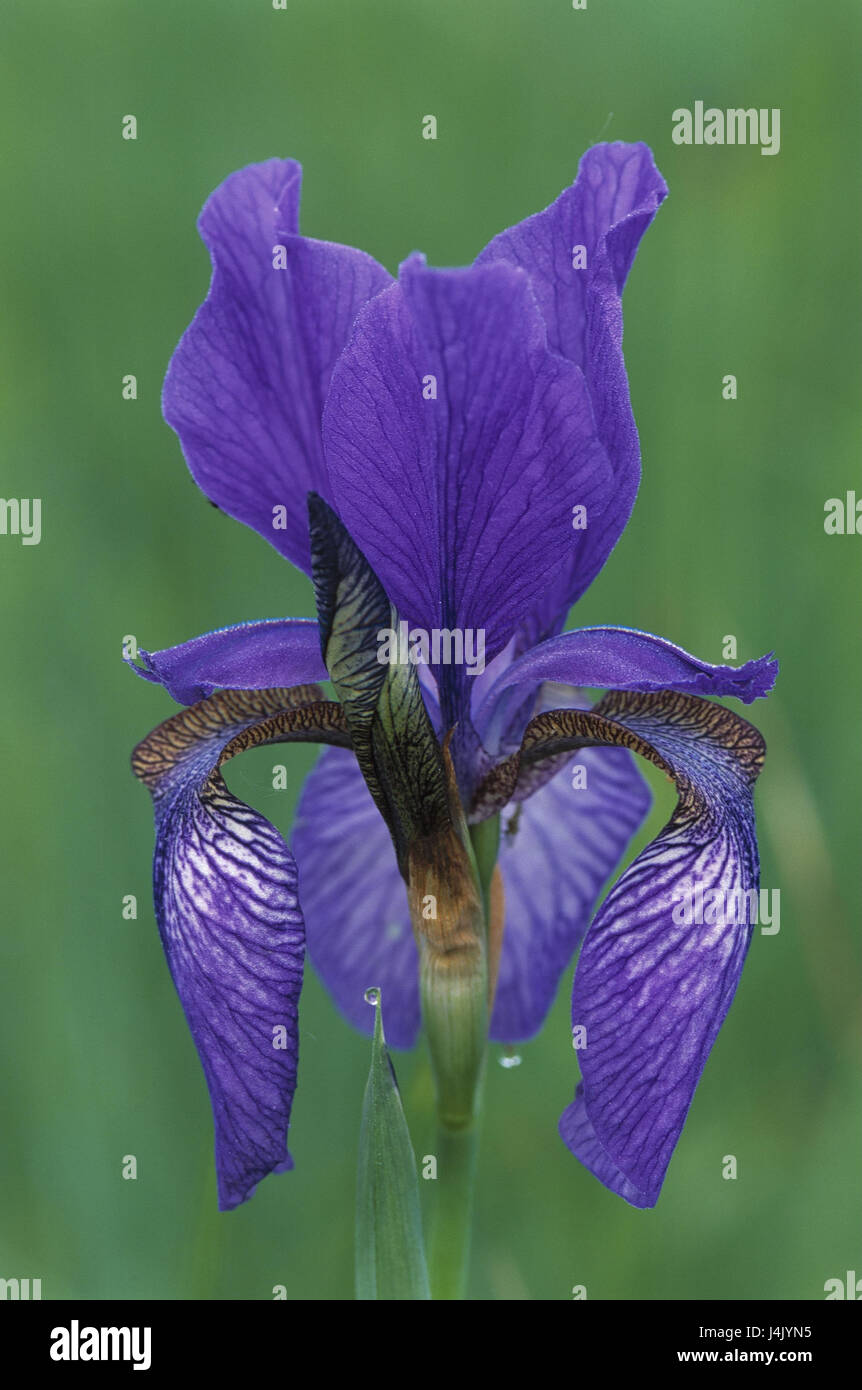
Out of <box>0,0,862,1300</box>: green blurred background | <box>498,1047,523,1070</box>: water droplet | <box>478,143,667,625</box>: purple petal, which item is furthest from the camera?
<box>0,0,862,1300</box>: green blurred background

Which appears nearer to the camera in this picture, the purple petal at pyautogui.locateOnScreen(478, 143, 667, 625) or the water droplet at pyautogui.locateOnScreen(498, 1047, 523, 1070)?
the purple petal at pyautogui.locateOnScreen(478, 143, 667, 625)

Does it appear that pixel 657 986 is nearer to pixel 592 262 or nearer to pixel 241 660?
pixel 241 660

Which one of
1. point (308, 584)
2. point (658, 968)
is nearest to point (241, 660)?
point (658, 968)

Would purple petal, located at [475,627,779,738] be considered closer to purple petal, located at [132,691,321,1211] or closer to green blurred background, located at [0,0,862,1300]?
purple petal, located at [132,691,321,1211]

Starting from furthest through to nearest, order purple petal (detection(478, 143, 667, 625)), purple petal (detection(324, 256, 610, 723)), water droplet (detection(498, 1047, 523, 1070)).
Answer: water droplet (detection(498, 1047, 523, 1070)), purple petal (detection(478, 143, 667, 625)), purple petal (detection(324, 256, 610, 723))

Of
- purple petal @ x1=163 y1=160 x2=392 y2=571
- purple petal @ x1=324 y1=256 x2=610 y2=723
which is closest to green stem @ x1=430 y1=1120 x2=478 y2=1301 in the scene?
purple petal @ x1=324 y1=256 x2=610 y2=723
